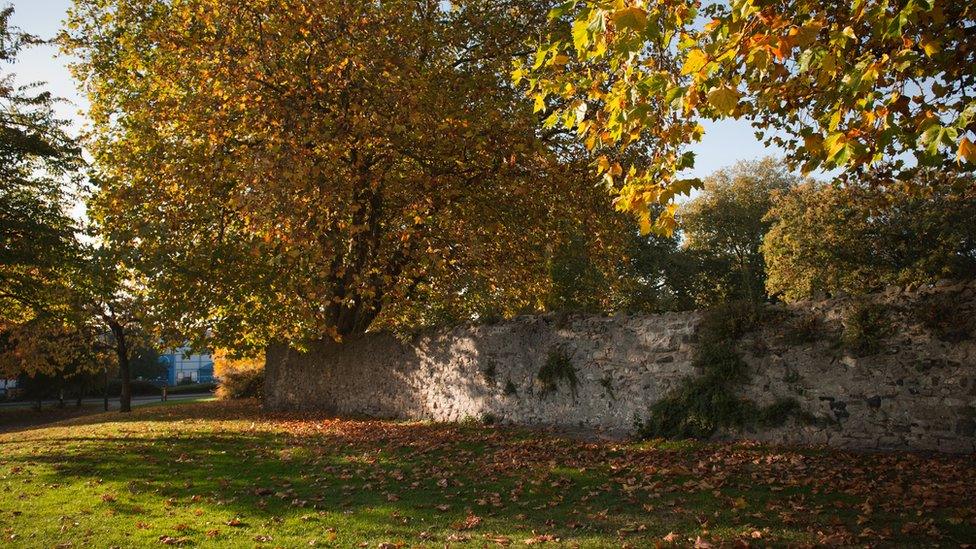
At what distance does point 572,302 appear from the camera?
2692cm

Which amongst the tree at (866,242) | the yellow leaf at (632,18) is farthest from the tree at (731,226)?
the yellow leaf at (632,18)

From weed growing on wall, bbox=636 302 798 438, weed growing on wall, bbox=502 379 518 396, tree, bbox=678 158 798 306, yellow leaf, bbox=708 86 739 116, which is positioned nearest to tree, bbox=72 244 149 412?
weed growing on wall, bbox=502 379 518 396

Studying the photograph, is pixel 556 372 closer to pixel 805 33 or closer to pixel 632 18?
pixel 805 33

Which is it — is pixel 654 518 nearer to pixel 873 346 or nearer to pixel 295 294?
pixel 873 346

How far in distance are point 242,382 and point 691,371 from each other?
2359 centimetres

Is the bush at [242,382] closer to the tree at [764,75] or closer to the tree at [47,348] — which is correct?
the tree at [47,348]

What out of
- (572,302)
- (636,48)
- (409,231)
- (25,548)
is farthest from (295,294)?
(572,302)

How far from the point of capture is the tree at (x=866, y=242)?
20767mm

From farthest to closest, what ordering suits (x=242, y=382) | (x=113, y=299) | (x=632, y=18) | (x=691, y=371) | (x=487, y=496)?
(x=242, y=382), (x=113, y=299), (x=691, y=371), (x=487, y=496), (x=632, y=18)

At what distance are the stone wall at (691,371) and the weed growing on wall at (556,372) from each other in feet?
0.20

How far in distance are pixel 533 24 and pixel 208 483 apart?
11.0 metres

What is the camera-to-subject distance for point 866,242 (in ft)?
75.3

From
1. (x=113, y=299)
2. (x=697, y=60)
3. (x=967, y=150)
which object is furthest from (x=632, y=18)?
(x=113, y=299)

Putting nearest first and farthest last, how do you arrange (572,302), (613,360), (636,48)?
1. (636,48)
2. (613,360)
3. (572,302)
